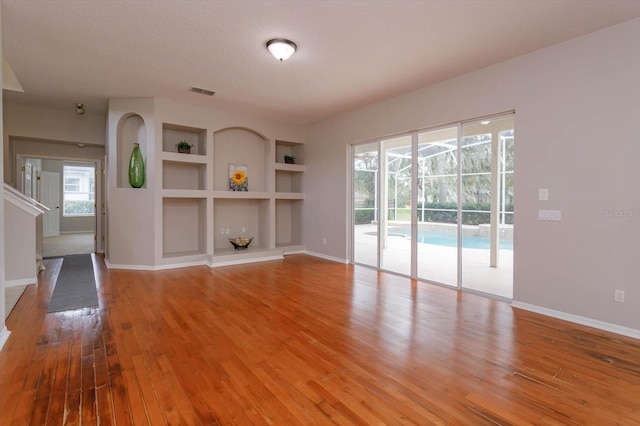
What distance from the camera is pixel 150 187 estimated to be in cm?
560

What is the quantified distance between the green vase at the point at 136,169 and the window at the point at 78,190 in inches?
296

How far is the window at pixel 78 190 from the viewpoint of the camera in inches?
447

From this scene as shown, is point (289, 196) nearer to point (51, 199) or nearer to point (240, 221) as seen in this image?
point (240, 221)

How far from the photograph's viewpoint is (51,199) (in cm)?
1082

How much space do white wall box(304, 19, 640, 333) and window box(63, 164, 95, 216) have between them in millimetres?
12862

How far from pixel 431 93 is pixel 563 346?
353cm

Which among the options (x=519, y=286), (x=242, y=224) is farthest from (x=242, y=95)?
(x=519, y=286)

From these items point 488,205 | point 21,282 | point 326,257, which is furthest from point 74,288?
point 488,205

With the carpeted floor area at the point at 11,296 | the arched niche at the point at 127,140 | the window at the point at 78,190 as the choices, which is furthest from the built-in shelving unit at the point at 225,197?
the window at the point at 78,190

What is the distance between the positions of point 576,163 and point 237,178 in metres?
5.60

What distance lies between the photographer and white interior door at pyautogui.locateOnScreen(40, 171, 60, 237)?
Answer: 1050cm

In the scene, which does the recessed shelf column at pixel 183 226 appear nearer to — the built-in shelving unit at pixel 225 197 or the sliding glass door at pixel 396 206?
the built-in shelving unit at pixel 225 197

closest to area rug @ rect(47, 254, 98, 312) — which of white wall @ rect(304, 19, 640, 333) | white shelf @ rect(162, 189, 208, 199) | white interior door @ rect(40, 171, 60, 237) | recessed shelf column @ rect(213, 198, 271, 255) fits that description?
white shelf @ rect(162, 189, 208, 199)

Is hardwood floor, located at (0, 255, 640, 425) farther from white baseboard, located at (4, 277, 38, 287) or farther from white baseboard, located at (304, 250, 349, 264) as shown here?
white baseboard, located at (304, 250, 349, 264)
